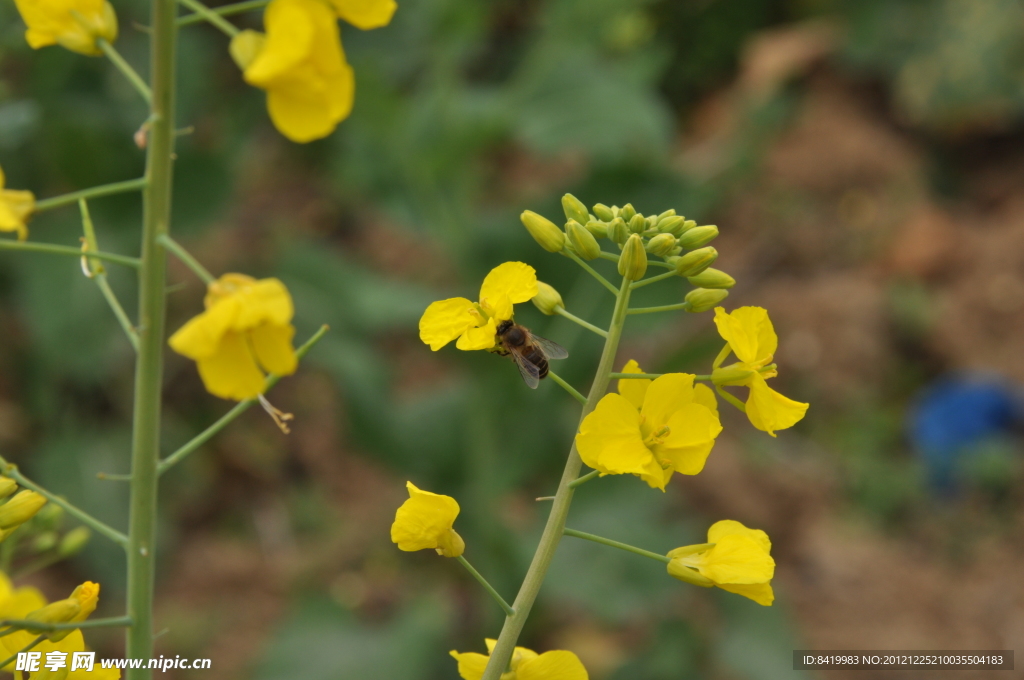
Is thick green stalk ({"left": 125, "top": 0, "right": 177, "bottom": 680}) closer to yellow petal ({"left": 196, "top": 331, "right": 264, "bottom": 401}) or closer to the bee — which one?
yellow petal ({"left": 196, "top": 331, "right": 264, "bottom": 401})

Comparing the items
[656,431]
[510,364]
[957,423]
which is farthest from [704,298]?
[957,423]

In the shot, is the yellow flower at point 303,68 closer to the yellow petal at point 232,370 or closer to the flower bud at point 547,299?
the yellow petal at point 232,370

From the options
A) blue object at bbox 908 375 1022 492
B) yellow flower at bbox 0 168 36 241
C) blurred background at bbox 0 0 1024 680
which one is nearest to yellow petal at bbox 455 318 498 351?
yellow flower at bbox 0 168 36 241

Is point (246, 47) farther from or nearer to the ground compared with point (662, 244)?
farther from the ground

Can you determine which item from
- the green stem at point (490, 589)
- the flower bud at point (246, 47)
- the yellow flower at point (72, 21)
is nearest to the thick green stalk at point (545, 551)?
the green stem at point (490, 589)

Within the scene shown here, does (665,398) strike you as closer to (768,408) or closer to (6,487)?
(768,408)

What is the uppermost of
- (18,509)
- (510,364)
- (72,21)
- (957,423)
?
(72,21)

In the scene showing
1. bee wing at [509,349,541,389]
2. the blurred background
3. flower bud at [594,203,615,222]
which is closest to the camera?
flower bud at [594,203,615,222]

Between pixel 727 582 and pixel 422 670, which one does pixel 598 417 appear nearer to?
pixel 727 582
